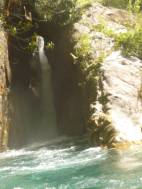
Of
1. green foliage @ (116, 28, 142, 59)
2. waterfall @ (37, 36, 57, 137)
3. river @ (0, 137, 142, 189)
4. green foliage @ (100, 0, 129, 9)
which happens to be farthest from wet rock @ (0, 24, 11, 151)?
green foliage @ (100, 0, 129, 9)

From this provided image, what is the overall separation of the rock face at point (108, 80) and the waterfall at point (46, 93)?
124 inches

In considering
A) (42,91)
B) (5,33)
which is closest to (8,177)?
(5,33)

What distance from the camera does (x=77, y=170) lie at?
956 centimetres

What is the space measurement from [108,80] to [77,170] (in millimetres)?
5667

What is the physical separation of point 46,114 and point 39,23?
13.3 ft

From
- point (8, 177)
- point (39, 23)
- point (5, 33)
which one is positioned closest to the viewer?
point (8, 177)

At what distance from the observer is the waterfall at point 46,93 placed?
20.7m

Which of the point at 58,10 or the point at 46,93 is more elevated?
the point at 58,10

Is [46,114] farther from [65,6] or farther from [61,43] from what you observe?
[65,6]

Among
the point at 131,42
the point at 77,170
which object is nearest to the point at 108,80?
the point at 131,42

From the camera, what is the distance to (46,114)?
68.7 ft

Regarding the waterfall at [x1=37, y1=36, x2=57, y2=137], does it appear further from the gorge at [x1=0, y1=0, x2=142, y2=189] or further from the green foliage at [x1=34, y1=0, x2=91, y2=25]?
the green foliage at [x1=34, y1=0, x2=91, y2=25]

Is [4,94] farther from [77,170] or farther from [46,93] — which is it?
[77,170]

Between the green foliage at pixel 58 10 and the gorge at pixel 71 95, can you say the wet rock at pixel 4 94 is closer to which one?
the gorge at pixel 71 95
